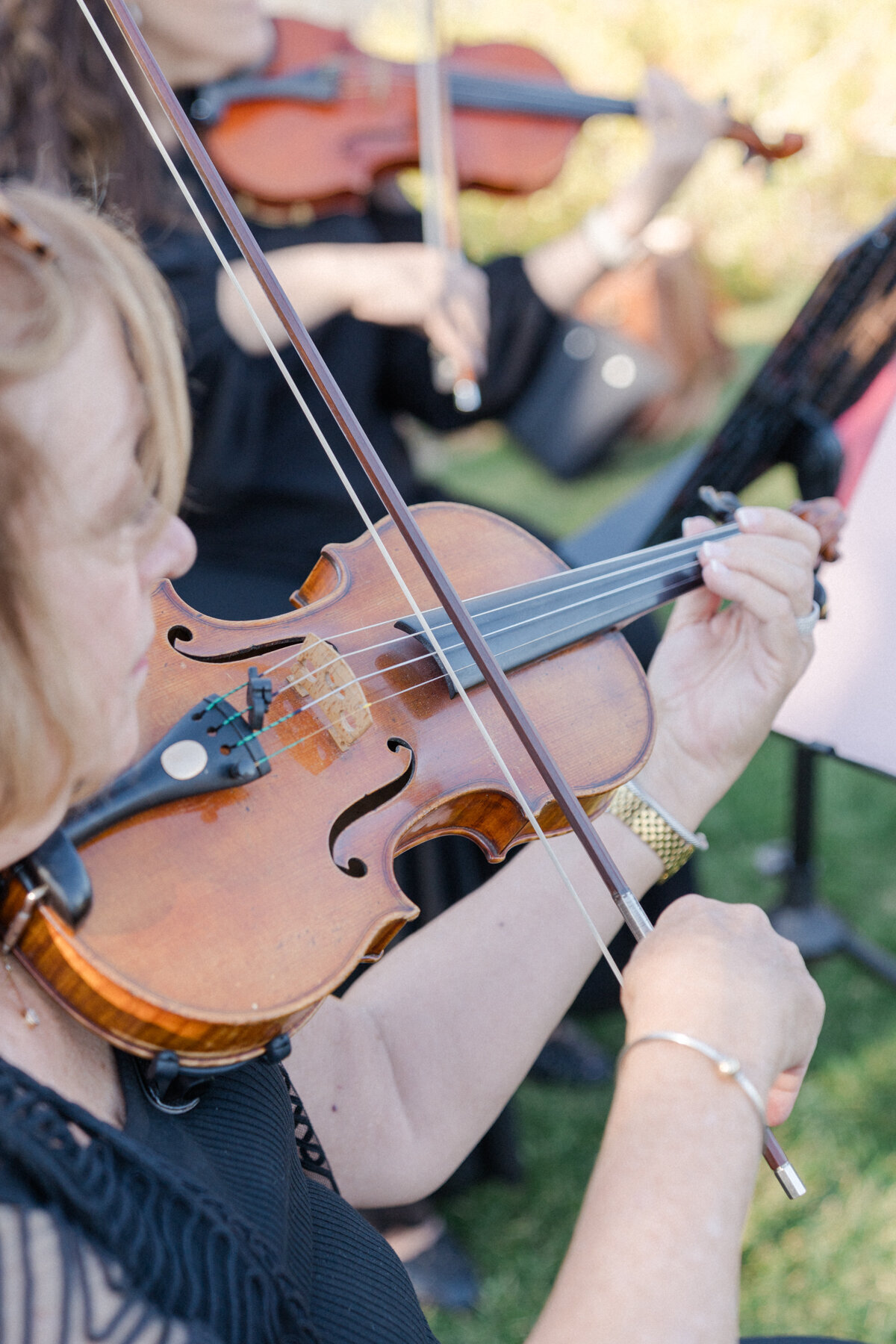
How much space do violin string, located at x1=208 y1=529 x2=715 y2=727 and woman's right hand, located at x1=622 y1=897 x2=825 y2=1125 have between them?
331 mm

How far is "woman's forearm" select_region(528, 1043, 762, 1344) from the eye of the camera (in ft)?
1.73

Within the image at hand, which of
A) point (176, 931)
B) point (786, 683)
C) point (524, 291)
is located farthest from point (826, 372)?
point (176, 931)

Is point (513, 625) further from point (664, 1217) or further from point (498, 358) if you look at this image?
point (498, 358)

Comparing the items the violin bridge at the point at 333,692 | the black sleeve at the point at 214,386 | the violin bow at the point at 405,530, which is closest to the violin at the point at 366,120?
the black sleeve at the point at 214,386

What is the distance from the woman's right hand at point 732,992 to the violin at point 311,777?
19cm

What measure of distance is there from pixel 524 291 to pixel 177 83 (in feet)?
2.25

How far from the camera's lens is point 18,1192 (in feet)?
1.65

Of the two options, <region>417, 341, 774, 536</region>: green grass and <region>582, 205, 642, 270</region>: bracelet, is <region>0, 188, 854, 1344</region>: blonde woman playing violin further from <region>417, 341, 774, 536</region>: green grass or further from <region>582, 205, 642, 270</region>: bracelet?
<region>417, 341, 774, 536</region>: green grass

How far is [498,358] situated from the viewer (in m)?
1.95

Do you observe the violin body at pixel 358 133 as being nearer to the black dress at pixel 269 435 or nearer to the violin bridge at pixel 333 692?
the black dress at pixel 269 435

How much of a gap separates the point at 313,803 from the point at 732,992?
1.06 ft

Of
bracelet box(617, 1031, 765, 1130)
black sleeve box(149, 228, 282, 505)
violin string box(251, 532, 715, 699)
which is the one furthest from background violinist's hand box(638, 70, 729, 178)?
bracelet box(617, 1031, 765, 1130)

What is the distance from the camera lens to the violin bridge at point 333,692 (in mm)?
812

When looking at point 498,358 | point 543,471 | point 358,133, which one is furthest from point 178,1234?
point 543,471
